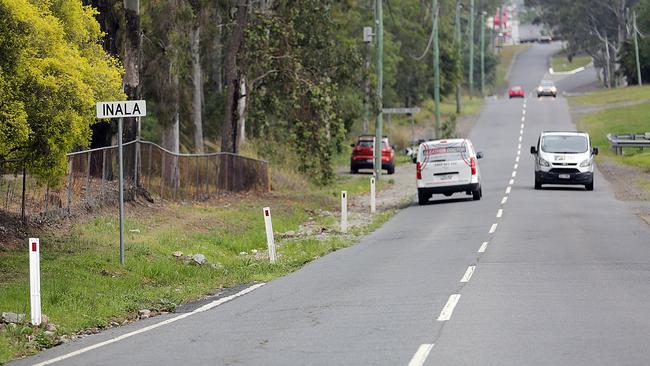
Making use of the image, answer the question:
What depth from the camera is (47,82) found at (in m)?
18.3

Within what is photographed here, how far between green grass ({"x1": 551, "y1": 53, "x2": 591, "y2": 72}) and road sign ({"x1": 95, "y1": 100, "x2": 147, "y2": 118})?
140451 millimetres

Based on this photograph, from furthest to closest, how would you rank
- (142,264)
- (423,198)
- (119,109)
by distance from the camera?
(423,198)
(142,264)
(119,109)

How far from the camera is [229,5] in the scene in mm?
39750

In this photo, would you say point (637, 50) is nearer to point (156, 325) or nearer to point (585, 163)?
point (585, 163)

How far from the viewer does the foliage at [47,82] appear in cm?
1766

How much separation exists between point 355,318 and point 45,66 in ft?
24.8

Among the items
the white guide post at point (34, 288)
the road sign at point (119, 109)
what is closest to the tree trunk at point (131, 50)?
the road sign at point (119, 109)

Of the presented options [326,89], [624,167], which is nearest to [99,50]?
[326,89]

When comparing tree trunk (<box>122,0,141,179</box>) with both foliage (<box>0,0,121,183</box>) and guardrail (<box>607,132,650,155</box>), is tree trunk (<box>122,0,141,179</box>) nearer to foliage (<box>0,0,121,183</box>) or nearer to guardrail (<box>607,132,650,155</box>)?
foliage (<box>0,0,121,183</box>)

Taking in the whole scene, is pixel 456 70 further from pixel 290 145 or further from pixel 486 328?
pixel 486 328

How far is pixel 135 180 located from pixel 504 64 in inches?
5617

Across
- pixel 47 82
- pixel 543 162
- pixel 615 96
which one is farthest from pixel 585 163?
pixel 615 96

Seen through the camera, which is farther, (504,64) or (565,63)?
(504,64)

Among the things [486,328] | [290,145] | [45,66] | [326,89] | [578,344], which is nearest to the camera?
[578,344]
